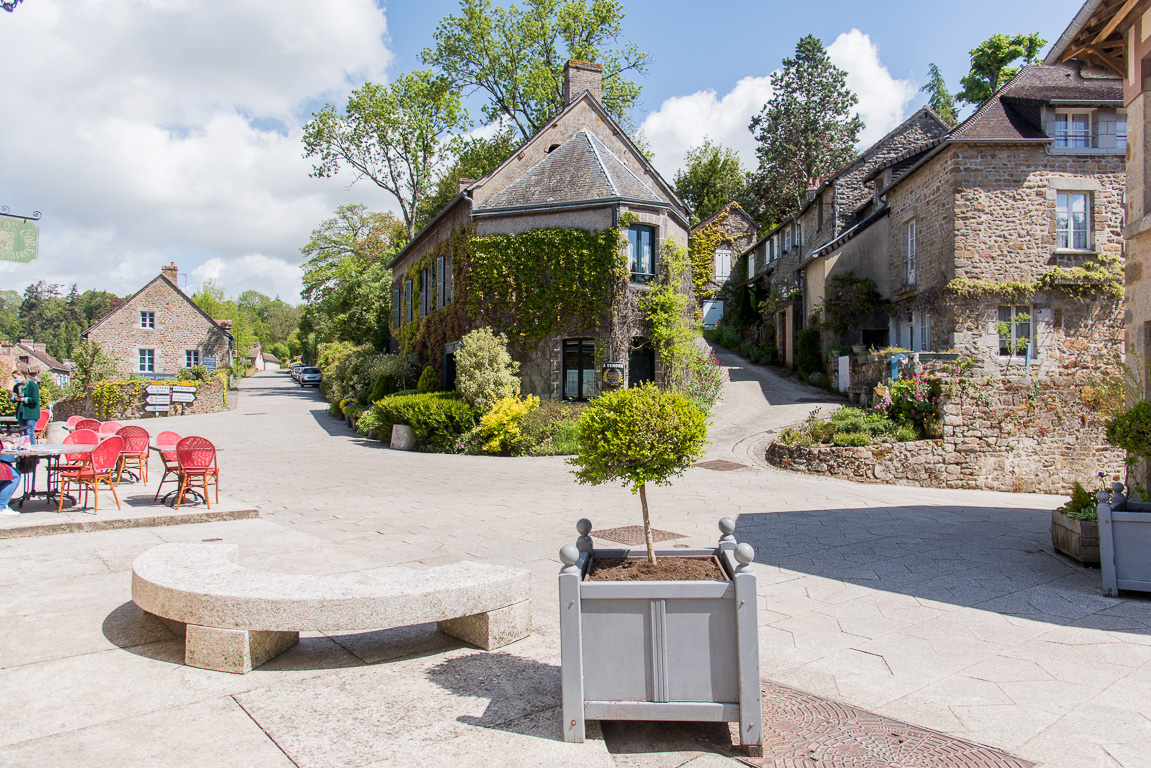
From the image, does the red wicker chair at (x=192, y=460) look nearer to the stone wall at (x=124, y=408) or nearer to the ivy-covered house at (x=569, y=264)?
the ivy-covered house at (x=569, y=264)

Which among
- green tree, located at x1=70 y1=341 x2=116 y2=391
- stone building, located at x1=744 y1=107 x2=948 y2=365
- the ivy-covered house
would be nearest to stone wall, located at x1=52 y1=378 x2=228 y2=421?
green tree, located at x1=70 y1=341 x2=116 y2=391

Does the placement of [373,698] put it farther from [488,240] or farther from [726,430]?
[488,240]

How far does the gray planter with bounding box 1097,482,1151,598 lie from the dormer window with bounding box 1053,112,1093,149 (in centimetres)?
1779

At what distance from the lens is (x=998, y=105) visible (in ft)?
64.1

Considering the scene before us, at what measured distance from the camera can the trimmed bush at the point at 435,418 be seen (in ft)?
57.7

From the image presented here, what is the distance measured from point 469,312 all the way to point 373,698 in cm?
1756

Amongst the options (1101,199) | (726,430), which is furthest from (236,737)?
(1101,199)

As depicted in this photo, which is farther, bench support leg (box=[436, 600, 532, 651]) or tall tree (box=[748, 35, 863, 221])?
tall tree (box=[748, 35, 863, 221])

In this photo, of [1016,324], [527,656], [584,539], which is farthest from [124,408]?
[1016,324]

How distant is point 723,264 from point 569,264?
24.4 meters

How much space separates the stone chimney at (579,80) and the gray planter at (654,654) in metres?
23.5

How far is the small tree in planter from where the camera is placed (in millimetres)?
3738

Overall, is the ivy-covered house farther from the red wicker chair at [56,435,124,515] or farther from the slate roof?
the red wicker chair at [56,435,124,515]

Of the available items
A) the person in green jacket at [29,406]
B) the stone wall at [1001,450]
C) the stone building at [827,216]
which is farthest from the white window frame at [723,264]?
the person in green jacket at [29,406]
